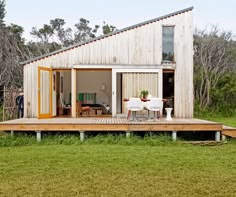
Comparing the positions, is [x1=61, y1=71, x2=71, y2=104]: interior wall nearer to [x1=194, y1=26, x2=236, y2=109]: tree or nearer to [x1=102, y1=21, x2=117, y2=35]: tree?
[x1=194, y1=26, x2=236, y2=109]: tree

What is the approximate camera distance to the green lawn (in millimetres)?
4543

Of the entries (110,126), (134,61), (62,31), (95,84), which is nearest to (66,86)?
(95,84)

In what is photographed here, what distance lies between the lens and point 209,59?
18984 mm

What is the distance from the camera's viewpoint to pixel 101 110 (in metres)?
14.1

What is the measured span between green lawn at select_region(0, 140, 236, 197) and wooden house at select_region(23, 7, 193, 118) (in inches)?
152

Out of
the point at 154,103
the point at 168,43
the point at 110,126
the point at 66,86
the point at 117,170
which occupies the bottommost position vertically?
the point at 117,170

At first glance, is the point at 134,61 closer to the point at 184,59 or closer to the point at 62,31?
the point at 184,59

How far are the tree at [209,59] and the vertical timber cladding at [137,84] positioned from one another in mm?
6412

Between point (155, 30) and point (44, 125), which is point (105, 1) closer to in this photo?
point (155, 30)

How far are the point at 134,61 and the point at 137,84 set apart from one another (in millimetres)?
806

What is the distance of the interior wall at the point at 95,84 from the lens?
1567 cm

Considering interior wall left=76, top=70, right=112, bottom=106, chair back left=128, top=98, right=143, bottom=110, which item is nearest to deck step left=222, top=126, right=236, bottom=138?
chair back left=128, top=98, right=143, bottom=110

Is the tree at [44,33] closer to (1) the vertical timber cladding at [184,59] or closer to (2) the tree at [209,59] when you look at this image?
(2) the tree at [209,59]

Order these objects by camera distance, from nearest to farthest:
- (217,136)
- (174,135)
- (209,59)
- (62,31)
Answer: (174,135) < (217,136) < (209,59) < (62,31)
